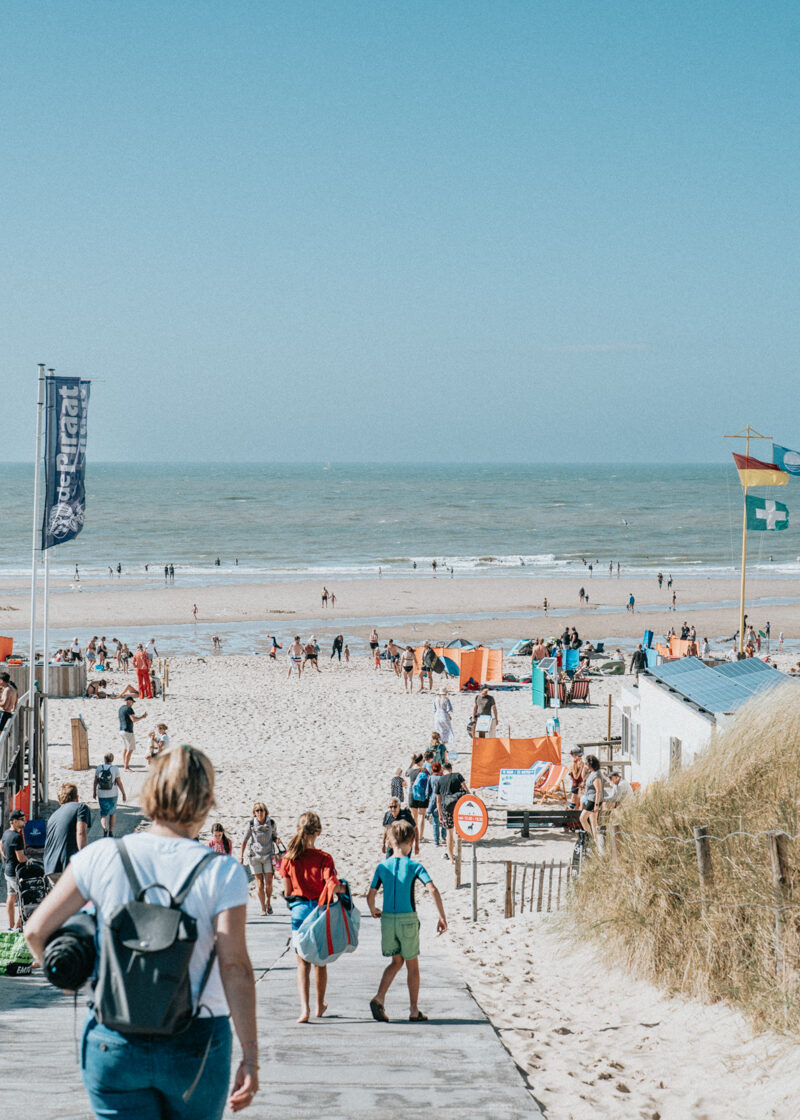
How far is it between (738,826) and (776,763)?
934 mm

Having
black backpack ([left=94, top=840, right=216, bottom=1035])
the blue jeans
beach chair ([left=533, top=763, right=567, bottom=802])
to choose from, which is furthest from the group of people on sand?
black backpack ([left=94, top=840, right=216, bottom=1035])

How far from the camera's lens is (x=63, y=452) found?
15305 mm

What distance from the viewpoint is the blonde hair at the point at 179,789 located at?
101 inches

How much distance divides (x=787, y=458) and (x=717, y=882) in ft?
64.4

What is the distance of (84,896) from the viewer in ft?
8.35

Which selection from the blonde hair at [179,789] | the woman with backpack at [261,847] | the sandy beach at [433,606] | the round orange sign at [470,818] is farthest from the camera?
the sandy beach at [433,606]

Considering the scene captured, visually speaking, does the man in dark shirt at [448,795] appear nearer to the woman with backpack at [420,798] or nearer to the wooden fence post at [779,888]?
the woman with backpack at [420,798]

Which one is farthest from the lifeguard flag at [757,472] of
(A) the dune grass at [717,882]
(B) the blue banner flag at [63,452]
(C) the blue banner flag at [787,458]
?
(A) the dune grass at [717,882]

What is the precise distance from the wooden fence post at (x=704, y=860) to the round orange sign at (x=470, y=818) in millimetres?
4698

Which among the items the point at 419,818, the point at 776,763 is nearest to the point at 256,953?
the point at 776,763

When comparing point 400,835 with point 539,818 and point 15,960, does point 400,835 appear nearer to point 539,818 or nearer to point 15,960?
point 15,960

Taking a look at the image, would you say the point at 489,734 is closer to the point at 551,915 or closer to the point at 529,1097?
the point at 551,915

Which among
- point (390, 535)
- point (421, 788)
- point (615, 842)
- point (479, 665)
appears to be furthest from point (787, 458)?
point (390, 535)

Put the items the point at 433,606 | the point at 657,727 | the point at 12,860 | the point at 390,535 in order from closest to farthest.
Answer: the point at 12,860, the point at 657,727, the point at 433,606, the point at 390,535
